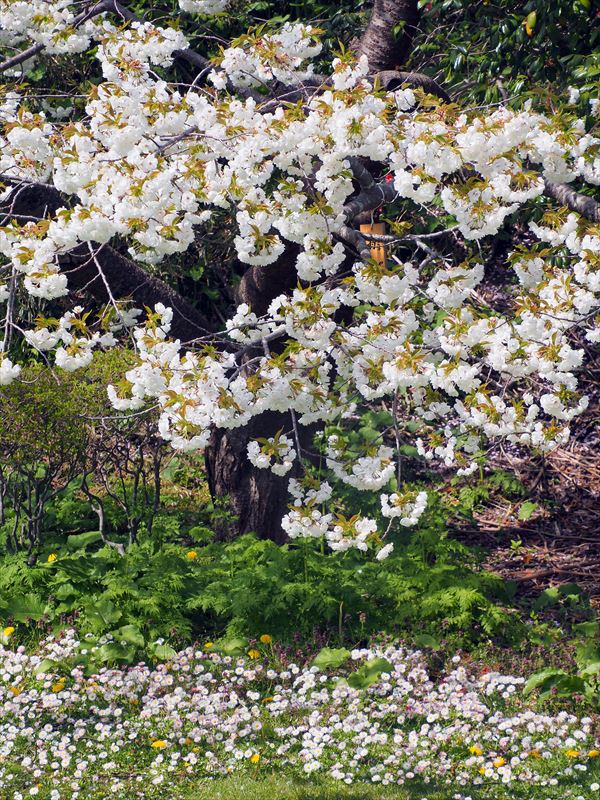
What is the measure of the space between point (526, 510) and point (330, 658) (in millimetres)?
2638

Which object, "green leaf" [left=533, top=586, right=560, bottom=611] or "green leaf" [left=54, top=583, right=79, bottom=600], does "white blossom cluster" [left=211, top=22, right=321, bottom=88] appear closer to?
"green leaf" [left=54, top=583, right=79, bottom=600]

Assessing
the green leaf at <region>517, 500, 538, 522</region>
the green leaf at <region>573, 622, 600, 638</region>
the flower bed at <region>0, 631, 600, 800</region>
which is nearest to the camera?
the flower bed at <region>0, 631, 600, 800</region>

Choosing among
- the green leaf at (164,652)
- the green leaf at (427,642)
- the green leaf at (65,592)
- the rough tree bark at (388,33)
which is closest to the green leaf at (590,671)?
the green leaf at (427,642)

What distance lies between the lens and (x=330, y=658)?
16.7 feet

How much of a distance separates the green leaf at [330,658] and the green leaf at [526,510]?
2502 millimetres

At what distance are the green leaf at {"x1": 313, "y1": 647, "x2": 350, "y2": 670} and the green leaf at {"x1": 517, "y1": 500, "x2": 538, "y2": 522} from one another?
2502mm

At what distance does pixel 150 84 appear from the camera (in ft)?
15.7

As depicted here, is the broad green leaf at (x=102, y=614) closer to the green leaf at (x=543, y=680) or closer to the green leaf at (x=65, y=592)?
the green leaf at (x=65, y=592)

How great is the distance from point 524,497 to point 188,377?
4.31m

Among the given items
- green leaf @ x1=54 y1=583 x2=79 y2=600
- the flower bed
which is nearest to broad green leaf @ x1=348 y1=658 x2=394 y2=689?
the flower bed

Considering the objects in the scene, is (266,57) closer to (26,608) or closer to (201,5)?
(201,5)

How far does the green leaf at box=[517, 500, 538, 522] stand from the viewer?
7246mm

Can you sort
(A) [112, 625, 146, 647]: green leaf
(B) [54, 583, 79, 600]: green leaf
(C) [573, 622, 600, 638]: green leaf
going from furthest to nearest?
1. (B) [54, 583, 79, 600]: green leaf
2. (C) [573, 622, 600, 638]: green leaf
3. (A) [112, 625, 146, 647]: green leaf

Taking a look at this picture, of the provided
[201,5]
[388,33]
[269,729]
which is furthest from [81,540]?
[388,33]
